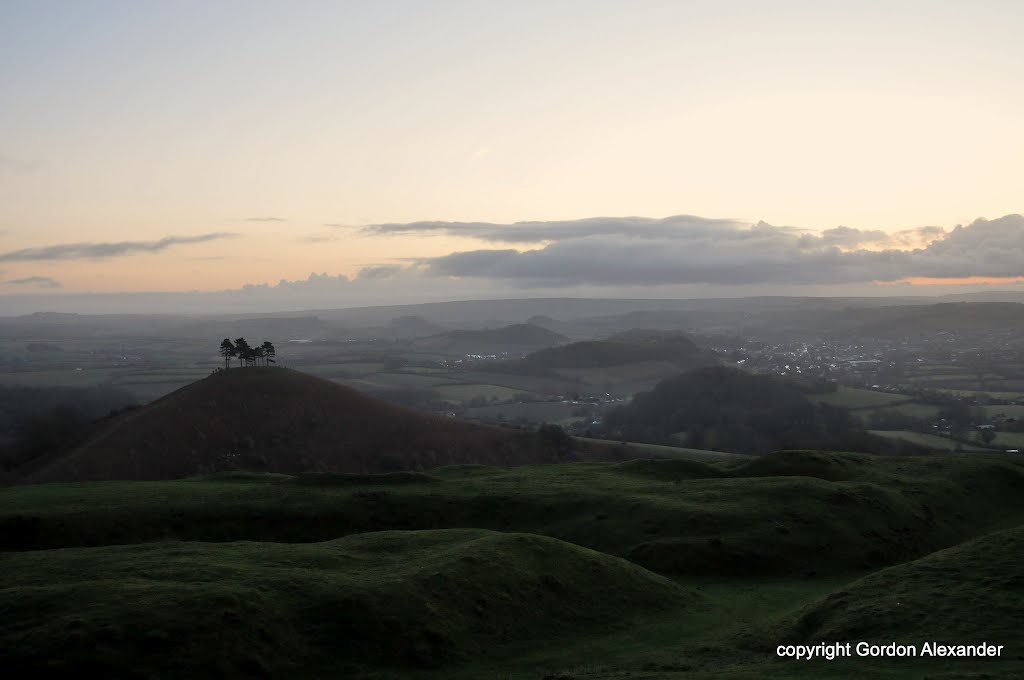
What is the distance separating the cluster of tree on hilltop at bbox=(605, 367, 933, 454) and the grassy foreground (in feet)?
261

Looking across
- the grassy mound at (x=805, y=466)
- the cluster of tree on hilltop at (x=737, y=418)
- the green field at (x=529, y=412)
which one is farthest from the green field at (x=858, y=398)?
the grassy mound at (x=805, y=466)

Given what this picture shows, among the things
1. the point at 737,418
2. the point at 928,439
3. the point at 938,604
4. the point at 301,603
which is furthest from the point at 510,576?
the point at 737,418

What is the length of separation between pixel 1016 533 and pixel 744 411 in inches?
5407

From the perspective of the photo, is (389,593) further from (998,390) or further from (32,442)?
(998,390)

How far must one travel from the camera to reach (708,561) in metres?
48.5

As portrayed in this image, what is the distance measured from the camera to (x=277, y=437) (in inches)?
4395

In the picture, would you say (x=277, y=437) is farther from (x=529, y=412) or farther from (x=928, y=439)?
(x=928, y=439)

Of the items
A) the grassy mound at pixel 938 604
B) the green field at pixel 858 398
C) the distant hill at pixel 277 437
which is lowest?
the green field at pixel 858 398

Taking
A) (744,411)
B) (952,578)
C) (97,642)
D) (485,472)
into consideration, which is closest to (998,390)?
(744,411)

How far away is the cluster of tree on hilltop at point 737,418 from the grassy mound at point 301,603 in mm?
100863

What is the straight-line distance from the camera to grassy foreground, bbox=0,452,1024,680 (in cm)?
2911

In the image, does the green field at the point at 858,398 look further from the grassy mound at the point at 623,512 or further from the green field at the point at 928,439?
the grassy mound at the point at 623,512

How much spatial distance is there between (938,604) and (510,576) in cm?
1977

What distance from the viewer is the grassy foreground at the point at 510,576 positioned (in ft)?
95.5
